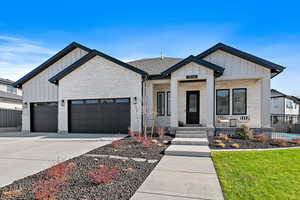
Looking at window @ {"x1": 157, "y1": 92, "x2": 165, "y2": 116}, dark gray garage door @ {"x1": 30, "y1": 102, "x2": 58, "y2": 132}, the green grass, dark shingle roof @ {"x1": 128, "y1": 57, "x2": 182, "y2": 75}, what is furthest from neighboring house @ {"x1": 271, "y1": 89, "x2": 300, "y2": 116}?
dark gray garage door @ {"x1": 30, "y1": 102, "x2": 58, "y2": 132}

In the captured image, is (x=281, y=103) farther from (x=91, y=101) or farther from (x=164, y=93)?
(x=91, y=101)

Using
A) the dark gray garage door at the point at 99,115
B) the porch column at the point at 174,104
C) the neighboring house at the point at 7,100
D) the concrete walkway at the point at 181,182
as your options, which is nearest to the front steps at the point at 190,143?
the porch column at the point at 174,104

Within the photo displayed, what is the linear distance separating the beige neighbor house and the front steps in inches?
27.3

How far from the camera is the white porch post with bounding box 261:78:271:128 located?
990 centimetres

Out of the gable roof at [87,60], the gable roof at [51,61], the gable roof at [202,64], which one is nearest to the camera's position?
the gable roof at [202,64]

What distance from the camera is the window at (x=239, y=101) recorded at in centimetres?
1139

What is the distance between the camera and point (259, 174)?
15.0 feet

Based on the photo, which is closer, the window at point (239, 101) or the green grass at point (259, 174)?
the green grass at point (259, 174)

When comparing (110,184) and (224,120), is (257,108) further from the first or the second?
(110,184)

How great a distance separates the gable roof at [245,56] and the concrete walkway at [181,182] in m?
7.55

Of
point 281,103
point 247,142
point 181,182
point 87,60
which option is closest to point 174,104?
point 247,142

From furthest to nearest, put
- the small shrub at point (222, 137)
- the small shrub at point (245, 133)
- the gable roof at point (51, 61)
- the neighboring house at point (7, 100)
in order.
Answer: the neighboring house at point (7, 100)
the gable roof at point (51, 61)
the small shrub at point (245, 133)
the small shrub at point (222, 137)

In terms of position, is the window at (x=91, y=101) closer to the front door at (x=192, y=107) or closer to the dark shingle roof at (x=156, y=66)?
the dark shingle roof at (x=156, y=66)

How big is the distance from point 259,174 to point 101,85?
10.3 metres
